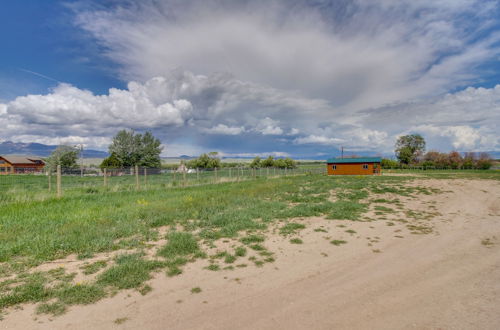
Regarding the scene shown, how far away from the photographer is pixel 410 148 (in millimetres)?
84312

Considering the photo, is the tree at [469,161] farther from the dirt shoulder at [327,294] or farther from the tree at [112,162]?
the tree at [112,162]

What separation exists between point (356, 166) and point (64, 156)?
2561 inches

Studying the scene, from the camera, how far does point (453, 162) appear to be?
2719 inches

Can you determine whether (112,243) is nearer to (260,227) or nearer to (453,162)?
(260,227)

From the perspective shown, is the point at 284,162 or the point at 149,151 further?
the point at 284,162

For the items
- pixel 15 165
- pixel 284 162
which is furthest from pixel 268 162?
pixel 15 165

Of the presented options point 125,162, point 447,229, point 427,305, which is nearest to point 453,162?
point 447,229

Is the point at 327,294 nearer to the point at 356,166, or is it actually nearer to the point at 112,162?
the point at 356,166

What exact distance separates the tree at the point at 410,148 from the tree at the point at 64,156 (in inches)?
3876

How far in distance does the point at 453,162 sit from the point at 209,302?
293ft

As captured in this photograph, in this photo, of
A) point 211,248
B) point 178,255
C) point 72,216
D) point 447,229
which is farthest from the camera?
point 72,216

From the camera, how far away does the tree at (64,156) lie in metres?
54.8

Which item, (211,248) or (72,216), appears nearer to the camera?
(211,248)

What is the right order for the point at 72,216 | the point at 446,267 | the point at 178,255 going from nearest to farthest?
the point at 446,267 → the point at 178,255 → the point at 72,216
